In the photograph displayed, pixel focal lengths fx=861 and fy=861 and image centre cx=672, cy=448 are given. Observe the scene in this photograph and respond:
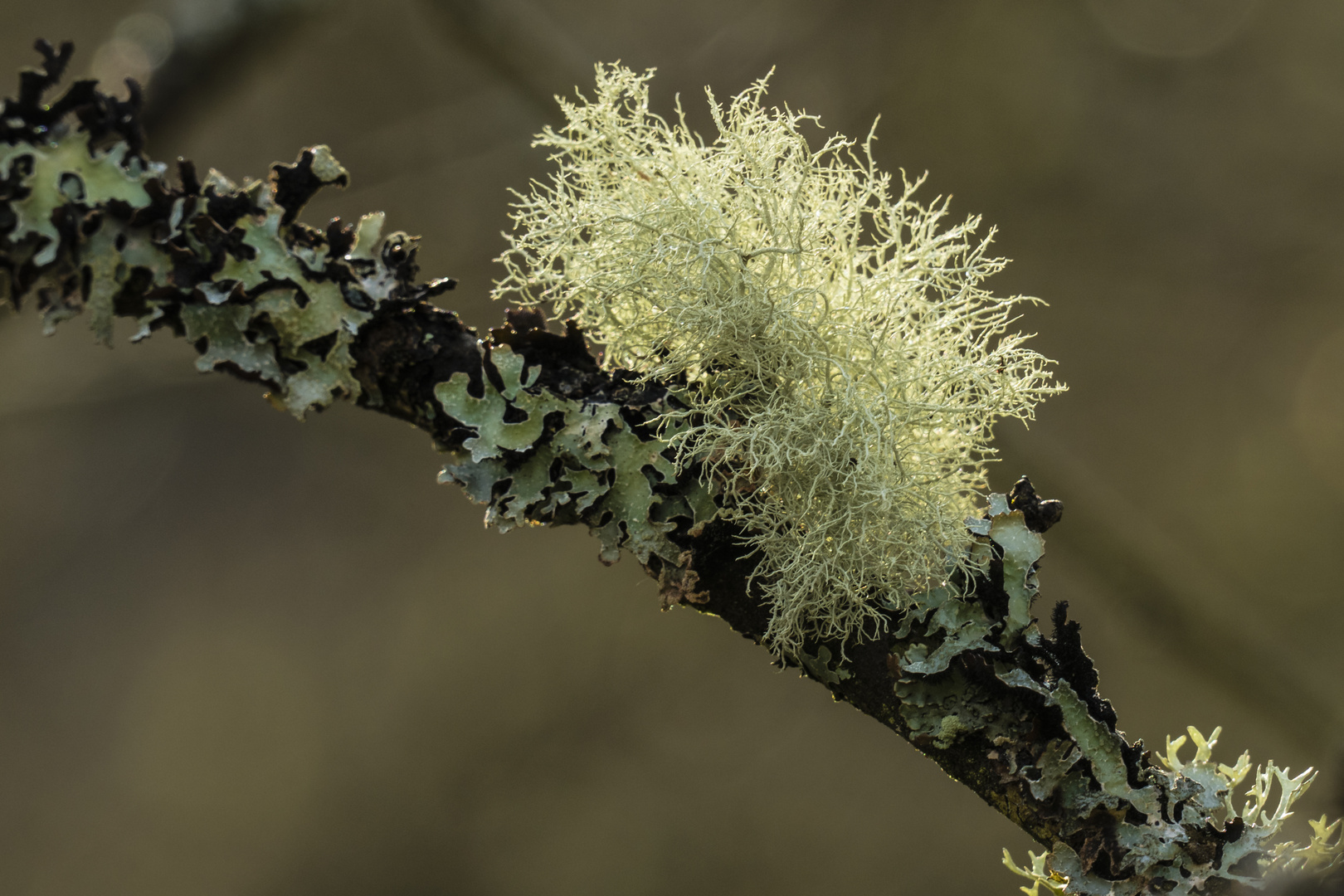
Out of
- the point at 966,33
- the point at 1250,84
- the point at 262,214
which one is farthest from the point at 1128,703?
the point at 262,214

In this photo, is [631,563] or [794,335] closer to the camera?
[794,335]

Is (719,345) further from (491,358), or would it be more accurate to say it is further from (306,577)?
(306,577)

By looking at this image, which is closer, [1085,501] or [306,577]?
[1085,501]

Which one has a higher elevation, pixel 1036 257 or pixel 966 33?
pixel 966 33

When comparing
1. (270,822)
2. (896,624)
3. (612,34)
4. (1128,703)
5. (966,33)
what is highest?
(966,33)

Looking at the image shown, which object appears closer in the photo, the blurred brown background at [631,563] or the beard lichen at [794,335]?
the beard lichen at [794,335]

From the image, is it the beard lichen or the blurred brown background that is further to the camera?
the blurred brown background

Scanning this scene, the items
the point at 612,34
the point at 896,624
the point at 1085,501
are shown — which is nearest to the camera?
the point at 896,624

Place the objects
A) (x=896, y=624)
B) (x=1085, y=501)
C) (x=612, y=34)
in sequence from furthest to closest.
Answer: (x=612, y=34), (x=1085, y=501), (x=896, y=624)
